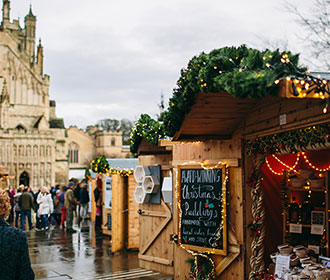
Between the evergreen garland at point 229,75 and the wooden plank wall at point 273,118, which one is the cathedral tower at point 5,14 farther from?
the wooden plank wall at point 273,118

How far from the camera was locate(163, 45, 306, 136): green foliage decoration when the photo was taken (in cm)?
440

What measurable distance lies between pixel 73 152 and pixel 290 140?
70697 mm

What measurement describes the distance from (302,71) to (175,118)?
6.85ft

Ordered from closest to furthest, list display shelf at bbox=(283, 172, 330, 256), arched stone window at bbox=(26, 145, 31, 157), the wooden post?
display shelf at bbox=(283, 172, 330, 256), the wooden post, arched stone window at bbox=(26, 145, 31, 157)

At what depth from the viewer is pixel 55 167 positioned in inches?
2087

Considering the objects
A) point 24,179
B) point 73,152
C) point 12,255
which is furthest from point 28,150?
point 12,255

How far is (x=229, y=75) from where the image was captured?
479cm

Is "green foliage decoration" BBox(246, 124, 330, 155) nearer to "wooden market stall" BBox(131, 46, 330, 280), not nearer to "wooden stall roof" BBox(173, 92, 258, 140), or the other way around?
"wooden market stall" BBox(131, 46, 330, 280)

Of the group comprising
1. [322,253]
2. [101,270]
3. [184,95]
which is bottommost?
[101,270]

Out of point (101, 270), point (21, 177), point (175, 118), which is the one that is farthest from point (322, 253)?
point (21, 177)

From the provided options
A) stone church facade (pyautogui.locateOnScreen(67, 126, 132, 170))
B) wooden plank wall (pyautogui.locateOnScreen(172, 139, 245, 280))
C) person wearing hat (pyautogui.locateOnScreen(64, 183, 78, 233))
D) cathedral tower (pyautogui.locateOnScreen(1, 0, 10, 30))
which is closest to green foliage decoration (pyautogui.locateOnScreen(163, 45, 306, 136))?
wooden plank wall (pyautogui.locateOnScreen(172, 139, 245, 280))

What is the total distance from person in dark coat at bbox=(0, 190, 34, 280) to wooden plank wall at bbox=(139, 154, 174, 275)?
5.28m

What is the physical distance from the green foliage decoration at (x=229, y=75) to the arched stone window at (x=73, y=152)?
6906 cm

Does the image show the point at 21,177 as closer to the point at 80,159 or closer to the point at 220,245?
the point at 80,159
